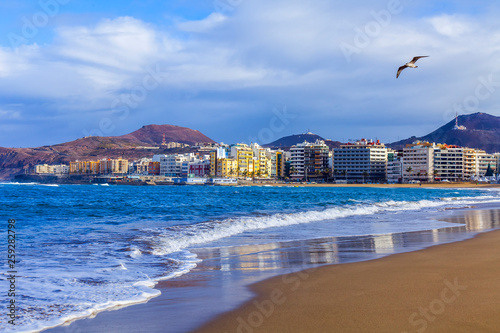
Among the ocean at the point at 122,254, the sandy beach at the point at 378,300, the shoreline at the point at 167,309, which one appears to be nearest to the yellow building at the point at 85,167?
the ocean at the point at 122,254

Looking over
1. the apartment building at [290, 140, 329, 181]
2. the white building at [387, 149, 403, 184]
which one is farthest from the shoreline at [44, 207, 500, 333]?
the apartment building at [290, 140, 329, 181]

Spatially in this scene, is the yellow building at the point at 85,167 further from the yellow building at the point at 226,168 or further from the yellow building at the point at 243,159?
the yellow building at the point at 243,159

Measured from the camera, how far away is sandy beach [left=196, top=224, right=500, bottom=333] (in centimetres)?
473

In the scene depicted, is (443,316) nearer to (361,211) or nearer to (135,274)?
(135,274)

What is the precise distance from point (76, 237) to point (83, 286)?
6.56 m

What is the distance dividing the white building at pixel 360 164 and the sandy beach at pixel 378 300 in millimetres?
129315

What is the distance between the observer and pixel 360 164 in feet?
445

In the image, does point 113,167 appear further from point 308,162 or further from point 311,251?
point 311,251

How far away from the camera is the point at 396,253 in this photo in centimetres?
990

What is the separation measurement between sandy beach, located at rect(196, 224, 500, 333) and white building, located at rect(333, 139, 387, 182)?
424 feet

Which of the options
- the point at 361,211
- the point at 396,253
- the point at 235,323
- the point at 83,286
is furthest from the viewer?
the point at 361,211

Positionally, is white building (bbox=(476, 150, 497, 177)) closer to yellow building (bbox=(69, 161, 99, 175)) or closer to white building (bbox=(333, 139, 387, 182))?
white building (bbox=(333, 139, 387, 182))

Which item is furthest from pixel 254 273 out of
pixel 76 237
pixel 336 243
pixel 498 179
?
pixel 498 179

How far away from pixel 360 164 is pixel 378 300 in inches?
5255
